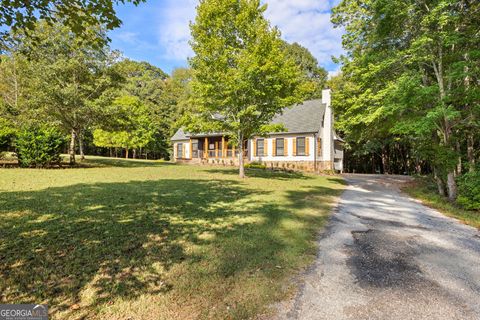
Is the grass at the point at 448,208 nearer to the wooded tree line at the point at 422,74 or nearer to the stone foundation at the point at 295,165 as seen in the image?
the wooded tree line at the point at 422,74

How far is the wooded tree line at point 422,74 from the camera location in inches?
360

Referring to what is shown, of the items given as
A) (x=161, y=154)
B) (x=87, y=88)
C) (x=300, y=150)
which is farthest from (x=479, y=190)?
(x=161, y=154)

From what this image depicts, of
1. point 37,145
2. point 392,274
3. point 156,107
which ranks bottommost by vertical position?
point 392,274

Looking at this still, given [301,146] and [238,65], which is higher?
[238,65]

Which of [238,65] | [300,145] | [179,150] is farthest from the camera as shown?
[179,150]

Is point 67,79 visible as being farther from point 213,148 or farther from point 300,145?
point 300,145

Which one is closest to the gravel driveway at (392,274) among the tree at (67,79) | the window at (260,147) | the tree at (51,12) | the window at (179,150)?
the tree at (51,12)

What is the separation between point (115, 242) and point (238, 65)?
10.9 meters

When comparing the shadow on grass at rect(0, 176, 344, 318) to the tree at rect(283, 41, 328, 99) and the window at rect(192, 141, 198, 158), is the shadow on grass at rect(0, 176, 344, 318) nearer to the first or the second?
the window at rect(192, 141, 198, 158)

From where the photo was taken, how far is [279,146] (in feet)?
80.2

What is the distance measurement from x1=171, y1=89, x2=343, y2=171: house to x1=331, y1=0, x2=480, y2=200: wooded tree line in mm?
9552

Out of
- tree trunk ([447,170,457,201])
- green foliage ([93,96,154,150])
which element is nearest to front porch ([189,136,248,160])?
green foliage ([93,96,154,150])

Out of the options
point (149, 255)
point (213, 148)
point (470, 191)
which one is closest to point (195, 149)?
point (213, 148)

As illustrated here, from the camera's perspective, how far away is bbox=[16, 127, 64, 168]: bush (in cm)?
1413
